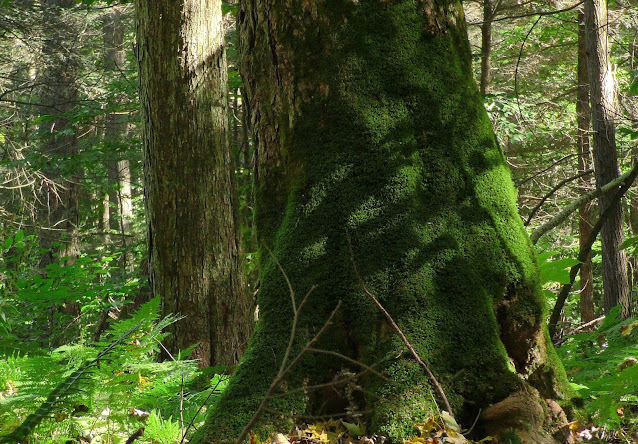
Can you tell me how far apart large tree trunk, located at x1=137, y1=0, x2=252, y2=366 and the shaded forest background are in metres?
0.16

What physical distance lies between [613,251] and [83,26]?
1327 centimetres

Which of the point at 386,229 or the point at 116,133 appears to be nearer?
the point at 386,229

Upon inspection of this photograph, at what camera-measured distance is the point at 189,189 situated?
16.1 ft

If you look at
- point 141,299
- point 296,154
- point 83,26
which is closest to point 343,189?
point 296,154

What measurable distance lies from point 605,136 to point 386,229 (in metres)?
6.65

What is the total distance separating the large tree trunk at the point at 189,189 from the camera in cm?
482

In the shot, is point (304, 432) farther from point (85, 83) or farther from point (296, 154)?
point (85, 83)

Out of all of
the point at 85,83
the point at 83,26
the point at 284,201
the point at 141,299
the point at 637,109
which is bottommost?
the point at 141,299

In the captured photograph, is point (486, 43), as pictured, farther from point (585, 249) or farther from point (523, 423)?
point (523, 423)

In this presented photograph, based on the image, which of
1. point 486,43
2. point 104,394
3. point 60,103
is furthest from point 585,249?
point 60,103

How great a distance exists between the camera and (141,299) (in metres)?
8.14

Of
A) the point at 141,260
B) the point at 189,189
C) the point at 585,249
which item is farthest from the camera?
the point at 141,260

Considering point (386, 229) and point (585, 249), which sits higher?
point (386, 229)

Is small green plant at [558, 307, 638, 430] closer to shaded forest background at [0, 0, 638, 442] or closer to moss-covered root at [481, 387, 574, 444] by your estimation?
shaded forest background at [0, 0, 638, 442]
